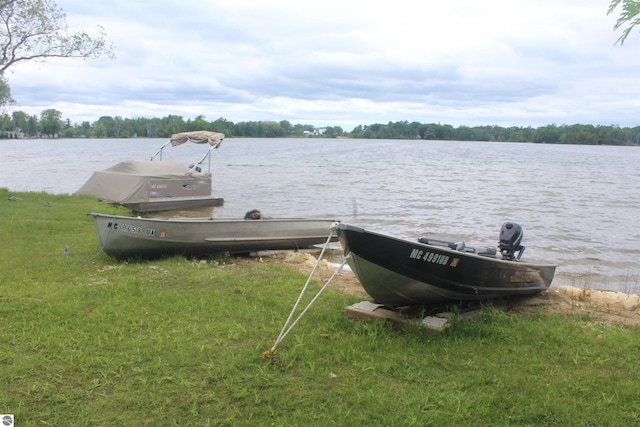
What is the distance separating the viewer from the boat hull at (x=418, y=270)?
5.42 metres

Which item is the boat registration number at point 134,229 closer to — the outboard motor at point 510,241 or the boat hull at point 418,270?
the boat hull at point 418,270

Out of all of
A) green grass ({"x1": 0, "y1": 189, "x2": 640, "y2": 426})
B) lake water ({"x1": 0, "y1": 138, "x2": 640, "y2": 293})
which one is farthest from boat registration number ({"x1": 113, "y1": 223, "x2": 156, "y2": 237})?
lake water ({"x1": 0, "y1": 138, "x2": 640, "y2": 293})

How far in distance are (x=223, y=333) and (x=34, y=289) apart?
3016 millimetres

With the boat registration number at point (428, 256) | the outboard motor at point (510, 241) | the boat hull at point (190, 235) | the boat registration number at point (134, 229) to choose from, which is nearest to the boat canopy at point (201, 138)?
the boat hull at point (190, 235)

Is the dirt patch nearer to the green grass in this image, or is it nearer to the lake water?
the green grass

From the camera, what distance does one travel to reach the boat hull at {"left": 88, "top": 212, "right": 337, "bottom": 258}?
884cm

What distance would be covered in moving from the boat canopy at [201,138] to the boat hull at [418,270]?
42.8ft

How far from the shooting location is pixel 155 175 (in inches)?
716

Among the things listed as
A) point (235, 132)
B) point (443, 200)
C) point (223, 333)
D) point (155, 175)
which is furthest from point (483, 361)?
Answer: point (235, 132)

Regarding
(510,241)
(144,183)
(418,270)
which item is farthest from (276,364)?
(144,183)

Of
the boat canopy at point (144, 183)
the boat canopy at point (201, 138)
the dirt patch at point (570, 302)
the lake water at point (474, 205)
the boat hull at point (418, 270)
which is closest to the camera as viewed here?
the boat hull at point (418, 270)

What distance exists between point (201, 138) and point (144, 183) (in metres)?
2.50

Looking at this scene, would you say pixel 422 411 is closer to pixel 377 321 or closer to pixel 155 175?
pixel 377 321

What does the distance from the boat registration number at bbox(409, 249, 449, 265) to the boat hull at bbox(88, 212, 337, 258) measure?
168 inches
